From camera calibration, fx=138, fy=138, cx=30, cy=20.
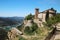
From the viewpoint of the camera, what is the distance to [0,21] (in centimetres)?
7738

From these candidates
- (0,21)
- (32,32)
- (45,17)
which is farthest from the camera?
(0,21)

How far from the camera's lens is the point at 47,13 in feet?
79.3

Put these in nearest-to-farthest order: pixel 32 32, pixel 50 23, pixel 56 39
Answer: pixel 56 39
pixel 32 32
pixel 50 23

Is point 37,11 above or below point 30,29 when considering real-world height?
above

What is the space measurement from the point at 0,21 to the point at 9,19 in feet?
29.9

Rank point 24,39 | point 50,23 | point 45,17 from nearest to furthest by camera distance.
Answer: point 24,39 → point 50,23 → point 45,17

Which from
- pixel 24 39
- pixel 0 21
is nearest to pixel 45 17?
pixel 24 39

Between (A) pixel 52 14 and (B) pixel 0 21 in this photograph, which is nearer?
(A) pixel 52 14

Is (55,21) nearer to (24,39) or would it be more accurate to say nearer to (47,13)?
(47,13)

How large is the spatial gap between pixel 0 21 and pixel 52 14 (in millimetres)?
56834

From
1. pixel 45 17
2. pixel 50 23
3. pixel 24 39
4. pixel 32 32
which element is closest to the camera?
pixel 24 39

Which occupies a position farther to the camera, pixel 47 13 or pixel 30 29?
pixel 47 13

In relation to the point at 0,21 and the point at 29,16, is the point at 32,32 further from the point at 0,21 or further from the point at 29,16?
the point at 0,21

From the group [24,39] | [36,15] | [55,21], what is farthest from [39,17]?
[24,39]
